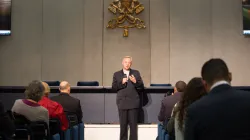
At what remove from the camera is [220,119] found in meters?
1.71

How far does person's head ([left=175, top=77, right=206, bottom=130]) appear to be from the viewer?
9.32 ft

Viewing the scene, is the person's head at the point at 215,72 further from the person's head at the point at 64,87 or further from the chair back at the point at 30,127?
the person's head at the point at 64,87

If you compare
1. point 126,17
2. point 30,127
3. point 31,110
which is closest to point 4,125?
point 30,127

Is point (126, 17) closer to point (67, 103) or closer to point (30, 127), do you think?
point (67, 103)

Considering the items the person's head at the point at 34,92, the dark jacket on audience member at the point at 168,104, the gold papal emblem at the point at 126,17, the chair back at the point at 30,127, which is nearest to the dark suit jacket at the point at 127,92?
the dark jacket on audience member at the point at 168,104

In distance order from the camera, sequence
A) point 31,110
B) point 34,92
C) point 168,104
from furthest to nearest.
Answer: point 168,104 → point 34,92 → point 31,110

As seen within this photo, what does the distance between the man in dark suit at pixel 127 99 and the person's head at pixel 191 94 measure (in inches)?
132

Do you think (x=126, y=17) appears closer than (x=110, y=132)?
No

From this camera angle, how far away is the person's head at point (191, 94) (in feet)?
9.32

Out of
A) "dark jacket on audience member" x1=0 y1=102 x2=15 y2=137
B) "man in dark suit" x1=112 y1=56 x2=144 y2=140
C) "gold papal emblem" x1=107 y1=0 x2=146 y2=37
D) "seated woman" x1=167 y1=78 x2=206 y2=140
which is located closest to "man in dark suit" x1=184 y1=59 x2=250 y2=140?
"seated woman" x1=167 y1=78 x2=206 y2=140

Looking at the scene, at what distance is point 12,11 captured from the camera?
9719mm

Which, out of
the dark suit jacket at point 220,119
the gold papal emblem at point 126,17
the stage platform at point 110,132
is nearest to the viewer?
the dark suit jacket at point 220,119

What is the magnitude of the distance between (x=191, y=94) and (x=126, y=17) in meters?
6.94

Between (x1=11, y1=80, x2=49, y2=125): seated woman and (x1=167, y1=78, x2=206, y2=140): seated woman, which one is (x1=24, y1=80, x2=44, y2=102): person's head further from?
(x1=167, y1=78, x2=206, y2=140): seated woman
